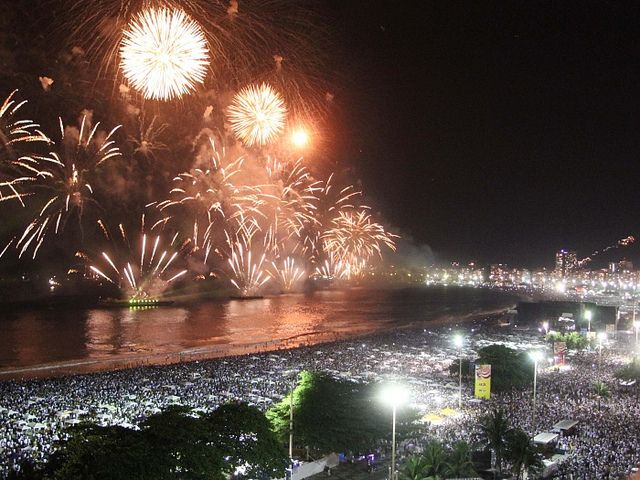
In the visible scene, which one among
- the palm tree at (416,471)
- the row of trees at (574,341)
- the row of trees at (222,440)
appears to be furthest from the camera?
the row of trees at (574,341)

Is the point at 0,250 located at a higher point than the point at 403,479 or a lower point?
higher

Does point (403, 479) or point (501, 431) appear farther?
point (501, 431)

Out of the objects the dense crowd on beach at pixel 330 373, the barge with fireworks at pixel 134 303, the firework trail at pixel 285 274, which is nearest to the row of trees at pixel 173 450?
the dense crowd on beach at pixel 330 373

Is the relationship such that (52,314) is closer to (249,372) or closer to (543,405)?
(249,372)

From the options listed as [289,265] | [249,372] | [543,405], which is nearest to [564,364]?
[543,405]

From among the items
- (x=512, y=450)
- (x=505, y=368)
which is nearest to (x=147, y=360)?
(x=505, y=368)

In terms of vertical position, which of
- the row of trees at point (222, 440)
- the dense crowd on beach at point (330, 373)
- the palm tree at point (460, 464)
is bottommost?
the dense crowd on beach at point (330, 373)

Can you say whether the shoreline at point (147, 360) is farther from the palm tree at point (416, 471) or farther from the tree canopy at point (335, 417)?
the palm tree at point (416, 471)
